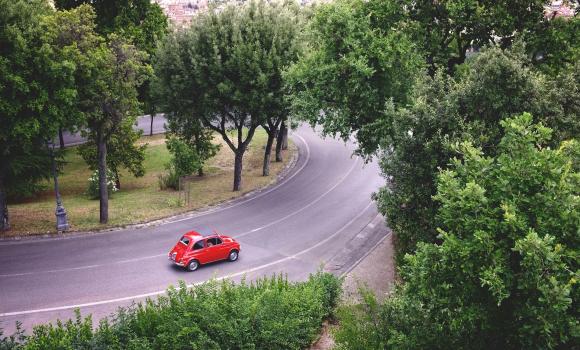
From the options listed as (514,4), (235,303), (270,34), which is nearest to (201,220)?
(270,34)

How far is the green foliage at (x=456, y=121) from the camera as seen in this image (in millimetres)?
13836

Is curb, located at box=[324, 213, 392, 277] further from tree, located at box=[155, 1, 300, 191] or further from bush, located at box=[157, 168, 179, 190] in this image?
bush, located at box=[157, 168, 179, 190]

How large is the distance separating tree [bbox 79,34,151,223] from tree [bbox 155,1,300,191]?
159 inches

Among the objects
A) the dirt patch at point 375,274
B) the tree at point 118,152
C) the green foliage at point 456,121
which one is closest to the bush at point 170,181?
the tree at point 118,152

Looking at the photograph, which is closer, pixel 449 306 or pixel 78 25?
pixel 449 306

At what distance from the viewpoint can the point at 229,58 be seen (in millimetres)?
28422

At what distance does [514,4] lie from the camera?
2077 cm

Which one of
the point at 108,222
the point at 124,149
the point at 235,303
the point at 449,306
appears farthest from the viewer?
the point at 124,149

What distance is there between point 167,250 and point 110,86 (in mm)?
8094

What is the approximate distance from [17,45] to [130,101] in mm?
5298

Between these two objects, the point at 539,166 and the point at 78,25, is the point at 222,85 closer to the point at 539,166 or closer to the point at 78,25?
the point at 78,25

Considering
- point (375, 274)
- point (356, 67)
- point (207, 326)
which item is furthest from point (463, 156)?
point (375, 274)

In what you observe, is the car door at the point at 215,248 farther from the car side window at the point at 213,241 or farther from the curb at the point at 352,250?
the curb at the point at 352,250

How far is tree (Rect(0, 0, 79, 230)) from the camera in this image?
2130 cm
